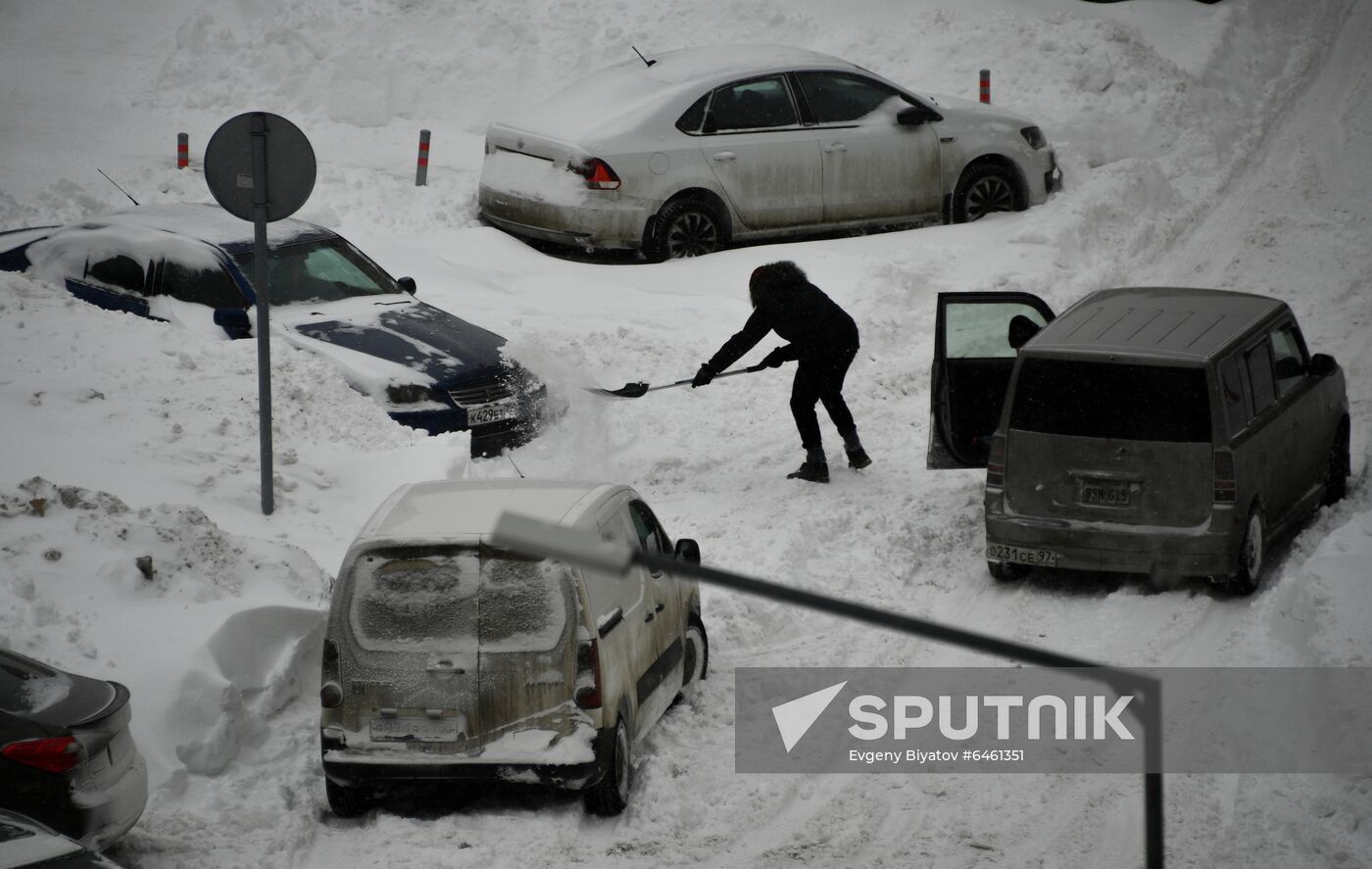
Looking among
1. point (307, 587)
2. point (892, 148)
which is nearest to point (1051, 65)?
point (892, 148)

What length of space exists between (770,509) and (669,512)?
72cm

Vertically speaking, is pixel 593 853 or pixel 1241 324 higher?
pixel 1241 324

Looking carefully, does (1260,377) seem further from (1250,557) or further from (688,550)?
(688,550)

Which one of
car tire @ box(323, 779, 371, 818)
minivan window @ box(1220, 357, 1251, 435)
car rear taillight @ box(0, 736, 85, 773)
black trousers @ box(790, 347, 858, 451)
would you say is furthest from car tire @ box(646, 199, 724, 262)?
car rear taillight @ box(0, 736, 85, 773)

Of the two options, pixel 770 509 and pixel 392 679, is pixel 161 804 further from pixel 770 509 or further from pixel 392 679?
pixel 770 509

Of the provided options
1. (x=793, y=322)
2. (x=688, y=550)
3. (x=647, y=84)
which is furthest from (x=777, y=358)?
(x=647, y=84)

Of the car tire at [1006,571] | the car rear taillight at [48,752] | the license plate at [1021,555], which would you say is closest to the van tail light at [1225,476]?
the license plate at [1021,555]

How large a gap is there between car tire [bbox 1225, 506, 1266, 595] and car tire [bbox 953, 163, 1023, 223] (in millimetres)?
7131

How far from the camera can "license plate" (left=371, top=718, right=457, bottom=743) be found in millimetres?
6574

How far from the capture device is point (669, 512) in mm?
10938

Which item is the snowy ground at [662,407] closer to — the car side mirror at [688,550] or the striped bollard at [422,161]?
the striped bollard at [422,161]

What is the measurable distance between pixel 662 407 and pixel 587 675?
20.2 feet

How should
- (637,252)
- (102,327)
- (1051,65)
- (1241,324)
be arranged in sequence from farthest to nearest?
(1051,65) < (637,252) < (102,327) < (1241,324)

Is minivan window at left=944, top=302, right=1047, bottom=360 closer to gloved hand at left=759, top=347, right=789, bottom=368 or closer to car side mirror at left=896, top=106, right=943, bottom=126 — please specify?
gloved hand at left=759, top=347, right=789, bottom=368
